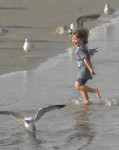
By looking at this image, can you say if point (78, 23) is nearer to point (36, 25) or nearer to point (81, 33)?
point (36, 25)

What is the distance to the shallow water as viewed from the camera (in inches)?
347

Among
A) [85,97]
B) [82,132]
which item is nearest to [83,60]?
[85,97]

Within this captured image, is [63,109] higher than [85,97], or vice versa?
[85,97]

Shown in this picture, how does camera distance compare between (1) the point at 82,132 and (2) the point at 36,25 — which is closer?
(1) the point at 82,132

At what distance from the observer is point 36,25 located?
2131 centimetres

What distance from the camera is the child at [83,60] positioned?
10828mm

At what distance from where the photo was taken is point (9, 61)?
1517cm

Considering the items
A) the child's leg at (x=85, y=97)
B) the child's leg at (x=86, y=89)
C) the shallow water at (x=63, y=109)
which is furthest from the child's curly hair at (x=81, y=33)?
A: the shallow water at (x=63, y=109)

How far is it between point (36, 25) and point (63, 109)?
10.8 m

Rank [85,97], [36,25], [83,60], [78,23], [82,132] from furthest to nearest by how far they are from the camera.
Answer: [36,25] → [78,23] → [85,97] → [83,60] → [82,132]

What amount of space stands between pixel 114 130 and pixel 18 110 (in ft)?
6.28

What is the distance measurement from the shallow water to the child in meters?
0.25

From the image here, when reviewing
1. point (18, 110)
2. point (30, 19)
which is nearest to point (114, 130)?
point (18, 110)

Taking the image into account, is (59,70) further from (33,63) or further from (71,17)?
(71,17)
